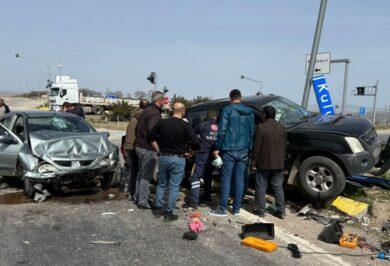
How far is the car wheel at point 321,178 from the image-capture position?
→ 7254 mm

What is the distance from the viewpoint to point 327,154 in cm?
745

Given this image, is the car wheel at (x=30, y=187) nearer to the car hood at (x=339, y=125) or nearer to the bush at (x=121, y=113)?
the car hood at (x=339, y=125)

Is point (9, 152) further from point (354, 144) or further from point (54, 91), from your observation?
point (54, 91)

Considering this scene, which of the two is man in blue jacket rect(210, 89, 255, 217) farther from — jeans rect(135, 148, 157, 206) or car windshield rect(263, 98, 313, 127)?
car windshield rect(263, 98, 313, 127)

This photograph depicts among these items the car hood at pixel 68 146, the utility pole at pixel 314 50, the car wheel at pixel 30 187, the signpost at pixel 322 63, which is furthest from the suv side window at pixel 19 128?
the signpost at pixel 322 63

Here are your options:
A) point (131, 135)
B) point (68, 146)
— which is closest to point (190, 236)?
point (131, 135)

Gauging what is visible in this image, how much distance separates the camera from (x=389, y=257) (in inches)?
219

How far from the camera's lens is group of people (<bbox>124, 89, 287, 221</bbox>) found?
22.6ft

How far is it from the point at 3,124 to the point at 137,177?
355cm

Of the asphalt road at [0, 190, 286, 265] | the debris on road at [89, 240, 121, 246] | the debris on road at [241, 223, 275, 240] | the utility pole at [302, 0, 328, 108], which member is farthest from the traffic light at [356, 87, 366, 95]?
the debris on road at [89, 240, 121, 246]

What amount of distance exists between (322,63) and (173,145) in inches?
228

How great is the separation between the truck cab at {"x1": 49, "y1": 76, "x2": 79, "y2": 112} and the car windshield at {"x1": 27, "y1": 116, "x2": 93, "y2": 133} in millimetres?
34415

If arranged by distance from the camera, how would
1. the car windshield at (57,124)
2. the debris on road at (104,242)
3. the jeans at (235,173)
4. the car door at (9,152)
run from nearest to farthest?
the debris on road at (104,242) < the jeans at (235,173) < the car door at (9,152) < the car windshield at (57,124)

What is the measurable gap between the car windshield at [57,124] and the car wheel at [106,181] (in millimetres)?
1082
